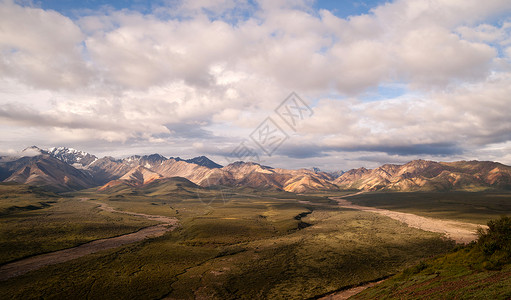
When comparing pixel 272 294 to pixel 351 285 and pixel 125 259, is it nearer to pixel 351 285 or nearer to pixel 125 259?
pixel 351 285

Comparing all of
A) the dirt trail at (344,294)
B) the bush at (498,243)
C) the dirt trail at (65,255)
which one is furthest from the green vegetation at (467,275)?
the dirt trail at (65,255)

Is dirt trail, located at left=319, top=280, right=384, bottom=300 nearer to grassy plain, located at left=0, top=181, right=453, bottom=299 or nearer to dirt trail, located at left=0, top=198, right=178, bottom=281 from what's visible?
grassy plain, located at left=0, top=181, right=453, bottom=299

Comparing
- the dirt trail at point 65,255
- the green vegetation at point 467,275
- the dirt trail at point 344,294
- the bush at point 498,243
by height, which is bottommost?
the dirt trail at point 65,255

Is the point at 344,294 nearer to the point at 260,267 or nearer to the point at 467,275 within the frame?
the point at 260,267

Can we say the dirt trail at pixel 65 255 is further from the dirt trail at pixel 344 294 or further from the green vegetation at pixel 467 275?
the green vegetation at pixel 467 275

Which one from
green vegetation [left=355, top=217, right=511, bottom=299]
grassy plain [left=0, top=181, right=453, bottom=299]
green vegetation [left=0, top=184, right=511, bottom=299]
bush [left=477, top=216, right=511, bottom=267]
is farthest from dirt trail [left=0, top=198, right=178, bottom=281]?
bush [left=477, top=216, right=511, bottom=267]

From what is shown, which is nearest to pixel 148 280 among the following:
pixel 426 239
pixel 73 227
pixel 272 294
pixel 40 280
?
pixel 40 280

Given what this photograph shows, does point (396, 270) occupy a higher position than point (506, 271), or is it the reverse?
point (506, 271)

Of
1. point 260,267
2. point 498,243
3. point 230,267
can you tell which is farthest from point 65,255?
point 498,243
